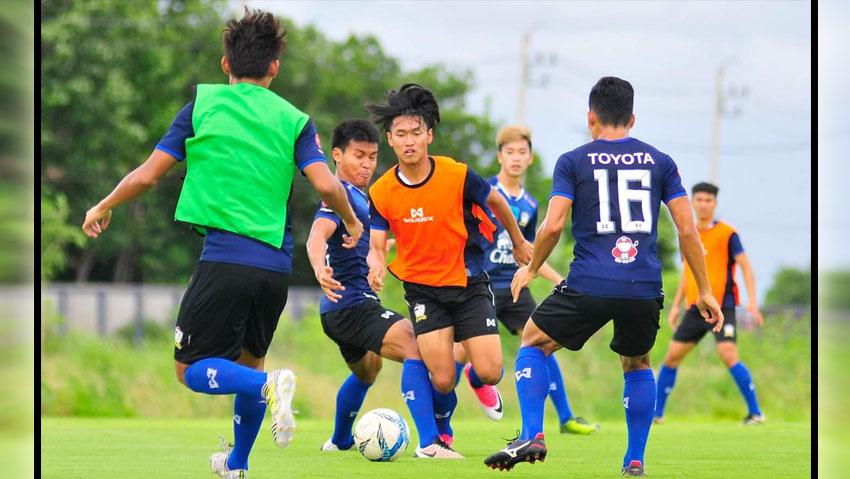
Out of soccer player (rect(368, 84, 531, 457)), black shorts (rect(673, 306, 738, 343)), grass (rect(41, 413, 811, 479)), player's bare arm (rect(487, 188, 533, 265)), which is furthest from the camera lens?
black shorts (rect(673, 306, 738, 343))

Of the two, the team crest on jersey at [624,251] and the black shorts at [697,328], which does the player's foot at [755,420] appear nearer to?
the black shorts at [697,328]

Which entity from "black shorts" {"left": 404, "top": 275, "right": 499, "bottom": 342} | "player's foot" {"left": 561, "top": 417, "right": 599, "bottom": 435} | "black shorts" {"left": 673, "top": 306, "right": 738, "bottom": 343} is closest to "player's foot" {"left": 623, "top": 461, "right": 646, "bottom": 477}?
"black shorts" {"left": 404, "top": 275, "right": 499, "bottom": 342}

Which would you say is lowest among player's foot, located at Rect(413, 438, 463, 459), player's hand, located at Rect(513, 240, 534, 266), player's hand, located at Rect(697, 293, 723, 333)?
player's foot, located at Rect(413, 438, 463, 459)

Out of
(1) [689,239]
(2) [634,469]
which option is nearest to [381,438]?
(2) [634,469]

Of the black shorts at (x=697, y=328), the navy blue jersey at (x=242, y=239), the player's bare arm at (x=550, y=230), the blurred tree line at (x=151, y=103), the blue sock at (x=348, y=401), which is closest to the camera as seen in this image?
the navy blue jersey at (x=242, y=239)

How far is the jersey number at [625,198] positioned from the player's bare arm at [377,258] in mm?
1624

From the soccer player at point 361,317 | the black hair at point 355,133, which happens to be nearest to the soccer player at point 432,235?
the soccer player at point 361,317

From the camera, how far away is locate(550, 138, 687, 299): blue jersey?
20.0ft

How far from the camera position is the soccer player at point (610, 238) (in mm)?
6109

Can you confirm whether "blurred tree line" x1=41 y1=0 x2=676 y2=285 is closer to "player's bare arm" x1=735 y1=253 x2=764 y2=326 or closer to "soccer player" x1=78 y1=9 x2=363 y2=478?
"player's bare arm" x1=735 y1=253 x2=764 y2=326

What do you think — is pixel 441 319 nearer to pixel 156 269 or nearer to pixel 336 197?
pixel 336 197

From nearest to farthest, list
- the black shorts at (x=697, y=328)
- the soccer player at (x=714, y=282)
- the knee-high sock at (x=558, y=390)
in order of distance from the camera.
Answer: the knee-high sock at (x=558, y=390) < the black shorts at (x=697, y=328) < the soccer player at (x=714, y=282)

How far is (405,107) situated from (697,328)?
18.4 ft

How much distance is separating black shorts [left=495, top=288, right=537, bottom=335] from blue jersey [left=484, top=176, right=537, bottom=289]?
0.08 m
